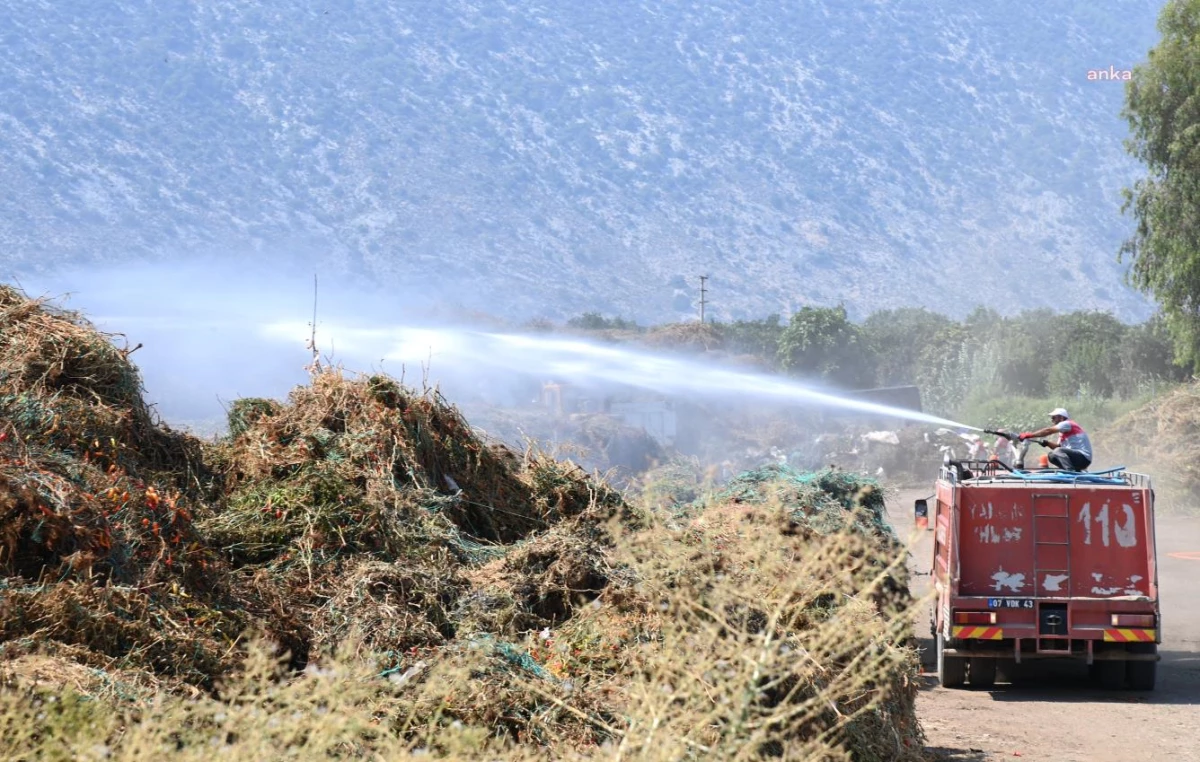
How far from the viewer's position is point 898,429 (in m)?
40.9

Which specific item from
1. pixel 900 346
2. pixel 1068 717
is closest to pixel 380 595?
pixel 1068 717

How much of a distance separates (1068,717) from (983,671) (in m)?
1.57

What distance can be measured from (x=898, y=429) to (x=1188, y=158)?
12.3 metres

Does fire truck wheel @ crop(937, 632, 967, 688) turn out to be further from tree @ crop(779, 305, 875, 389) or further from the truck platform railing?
tree @ crop(779, 305, 875, 389)

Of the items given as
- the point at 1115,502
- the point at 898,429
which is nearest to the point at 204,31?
the point at 898,429

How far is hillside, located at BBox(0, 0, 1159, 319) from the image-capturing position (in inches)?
4422

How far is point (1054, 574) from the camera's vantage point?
491 inches

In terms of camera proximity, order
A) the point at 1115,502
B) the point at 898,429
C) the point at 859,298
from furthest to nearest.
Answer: the point at 859,298
the point at 898,429
the point at 1115,502

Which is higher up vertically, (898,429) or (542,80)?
(542,80)

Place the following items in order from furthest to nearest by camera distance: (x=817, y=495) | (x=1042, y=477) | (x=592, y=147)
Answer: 1. (x=592, y=147)
2. (x=1042, y=477)
3. (x=817, y=495)

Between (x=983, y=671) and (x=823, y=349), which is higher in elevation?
(x=823, y=349)

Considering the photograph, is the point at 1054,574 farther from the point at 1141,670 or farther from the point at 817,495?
the point at 817,495

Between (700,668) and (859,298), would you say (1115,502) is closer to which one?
(700,668)

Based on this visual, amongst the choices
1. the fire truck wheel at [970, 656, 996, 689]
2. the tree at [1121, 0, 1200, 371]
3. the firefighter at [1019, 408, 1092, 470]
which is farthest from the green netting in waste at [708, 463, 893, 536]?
the tree at [1121, 0, 1200, 371]
